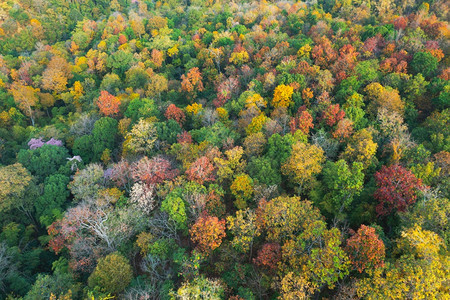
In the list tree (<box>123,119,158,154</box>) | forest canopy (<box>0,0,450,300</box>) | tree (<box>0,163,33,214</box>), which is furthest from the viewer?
tree (<box>123,119,158,154</box>)

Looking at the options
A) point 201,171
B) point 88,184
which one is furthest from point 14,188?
point 201,171

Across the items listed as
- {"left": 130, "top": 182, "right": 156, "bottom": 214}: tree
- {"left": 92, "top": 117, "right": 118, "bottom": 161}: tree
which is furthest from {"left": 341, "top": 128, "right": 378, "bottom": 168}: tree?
{"left": 92, "top": 117, "right": 118, "bottom": 161}: tree

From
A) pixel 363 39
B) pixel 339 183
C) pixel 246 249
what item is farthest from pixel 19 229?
pixel 363 39

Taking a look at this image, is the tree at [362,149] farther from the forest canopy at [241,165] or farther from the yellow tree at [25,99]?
the yellow tree at [25,99]

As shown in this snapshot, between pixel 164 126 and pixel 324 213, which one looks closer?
pixel 324 213

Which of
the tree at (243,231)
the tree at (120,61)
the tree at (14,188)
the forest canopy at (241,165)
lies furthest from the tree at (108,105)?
the tree at (243,231)

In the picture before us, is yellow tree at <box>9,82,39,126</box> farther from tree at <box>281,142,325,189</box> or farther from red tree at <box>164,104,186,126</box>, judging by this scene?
tree at <box>281,142,325,189</box>

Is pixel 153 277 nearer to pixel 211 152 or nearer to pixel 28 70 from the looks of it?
pixel 211 152
